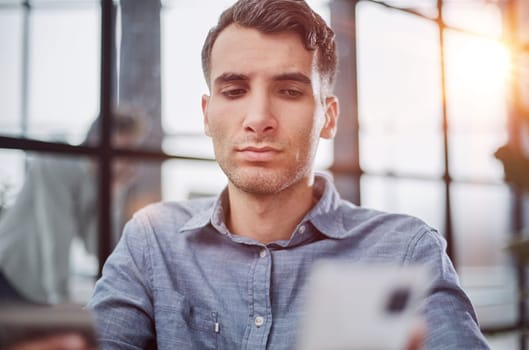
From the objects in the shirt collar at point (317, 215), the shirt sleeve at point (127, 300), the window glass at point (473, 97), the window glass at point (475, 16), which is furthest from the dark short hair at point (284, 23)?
the window glass at point (475, 16)

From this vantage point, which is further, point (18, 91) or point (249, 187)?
point (18, 91)

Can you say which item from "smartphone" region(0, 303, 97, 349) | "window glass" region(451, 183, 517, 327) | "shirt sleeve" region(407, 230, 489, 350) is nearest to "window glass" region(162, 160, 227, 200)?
"shirt sleeve" region(407, 230, 489, 350)

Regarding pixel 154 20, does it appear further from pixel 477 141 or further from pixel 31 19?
pixel 477 141

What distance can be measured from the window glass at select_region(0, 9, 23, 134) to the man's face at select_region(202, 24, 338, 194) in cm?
72

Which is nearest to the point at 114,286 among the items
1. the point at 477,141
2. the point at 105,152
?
the point at 105,152

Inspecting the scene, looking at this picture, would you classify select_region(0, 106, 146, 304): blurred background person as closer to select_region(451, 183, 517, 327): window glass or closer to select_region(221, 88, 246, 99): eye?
select_region(221, 88, 246, 99): eye

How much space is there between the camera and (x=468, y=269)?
732 cm

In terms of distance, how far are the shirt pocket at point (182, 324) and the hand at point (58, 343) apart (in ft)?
1.45

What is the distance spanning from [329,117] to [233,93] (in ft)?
0.84

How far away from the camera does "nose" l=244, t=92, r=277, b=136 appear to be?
3.66 feet

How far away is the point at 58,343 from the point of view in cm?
72

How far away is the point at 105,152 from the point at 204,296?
77cm

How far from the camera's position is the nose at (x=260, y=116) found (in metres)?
1.12

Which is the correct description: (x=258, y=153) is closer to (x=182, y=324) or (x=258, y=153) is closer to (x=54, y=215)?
(x=182, y=324)
